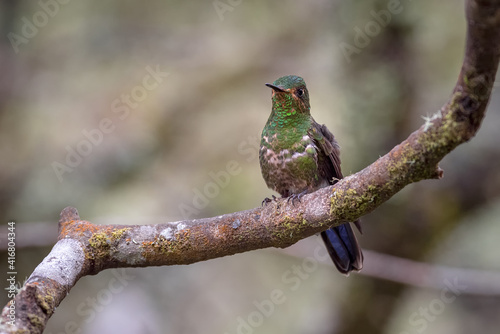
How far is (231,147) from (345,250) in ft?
10.2

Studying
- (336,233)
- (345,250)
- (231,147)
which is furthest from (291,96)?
(231,147)

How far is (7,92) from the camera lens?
6414 mm

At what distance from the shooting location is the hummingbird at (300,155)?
3.50 metres

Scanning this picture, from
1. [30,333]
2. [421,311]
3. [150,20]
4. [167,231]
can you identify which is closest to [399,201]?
[421,311]

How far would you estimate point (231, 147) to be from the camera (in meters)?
6.48

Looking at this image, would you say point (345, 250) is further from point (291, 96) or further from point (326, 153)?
point (291, 96)

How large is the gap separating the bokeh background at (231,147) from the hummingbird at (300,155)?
110 centimetres

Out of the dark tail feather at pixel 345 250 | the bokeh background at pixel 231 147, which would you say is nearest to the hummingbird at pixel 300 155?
the dark tail feather at pixel 345 250

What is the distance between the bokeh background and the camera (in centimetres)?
486

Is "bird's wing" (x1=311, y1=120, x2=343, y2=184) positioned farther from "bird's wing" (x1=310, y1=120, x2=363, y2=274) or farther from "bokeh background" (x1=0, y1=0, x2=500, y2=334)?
"bokeh background" (x1=0, y1=0, x2=500, y2=334)

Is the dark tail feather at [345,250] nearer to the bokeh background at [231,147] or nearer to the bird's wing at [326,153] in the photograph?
the bird's wing at [326,153]

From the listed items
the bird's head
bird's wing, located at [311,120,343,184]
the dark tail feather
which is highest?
the bird's head

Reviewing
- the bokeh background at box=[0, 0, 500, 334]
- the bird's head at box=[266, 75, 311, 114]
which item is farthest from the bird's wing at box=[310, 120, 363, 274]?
the bokeh background at box=[0, 0, 500, 334]

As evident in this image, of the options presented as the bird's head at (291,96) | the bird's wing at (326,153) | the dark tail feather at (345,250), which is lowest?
the dark tail feather at (345,250)
